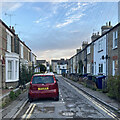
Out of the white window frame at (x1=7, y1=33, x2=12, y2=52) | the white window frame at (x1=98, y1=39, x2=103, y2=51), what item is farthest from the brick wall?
the white window frame at (x1=7, y1=33, x2=12, y2=52)

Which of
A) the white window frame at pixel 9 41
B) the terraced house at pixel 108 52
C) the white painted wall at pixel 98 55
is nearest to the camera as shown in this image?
the terraced house at pixel 108 52

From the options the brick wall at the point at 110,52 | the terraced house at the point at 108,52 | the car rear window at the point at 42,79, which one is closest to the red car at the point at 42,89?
the car rear window at the point at 42,79

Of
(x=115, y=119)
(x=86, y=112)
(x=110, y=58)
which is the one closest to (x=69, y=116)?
(x=86, y=112)

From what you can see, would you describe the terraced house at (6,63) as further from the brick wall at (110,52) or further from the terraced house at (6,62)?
the brick wall at (110,52)

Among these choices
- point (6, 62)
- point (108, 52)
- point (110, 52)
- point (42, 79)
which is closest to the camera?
point (42, 79)

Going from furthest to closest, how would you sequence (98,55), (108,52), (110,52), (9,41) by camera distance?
(98,55)
(9,41)
(108,52)
(110,52)

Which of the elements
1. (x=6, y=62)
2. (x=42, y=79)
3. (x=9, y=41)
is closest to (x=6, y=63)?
(x=6, y=62)

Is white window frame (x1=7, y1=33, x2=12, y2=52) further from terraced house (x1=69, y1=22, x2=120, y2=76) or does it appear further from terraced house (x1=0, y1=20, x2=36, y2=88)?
terraced house (x1=69, y1=22, x2=120, y2=76)

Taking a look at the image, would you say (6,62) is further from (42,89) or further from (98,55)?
(98,55)

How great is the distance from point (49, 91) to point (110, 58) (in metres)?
8.89

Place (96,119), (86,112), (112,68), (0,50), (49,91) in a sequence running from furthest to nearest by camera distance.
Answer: (112,68) → (0,50) → (49,91) → (86,112) → (96,119)

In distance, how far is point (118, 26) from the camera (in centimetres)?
1333

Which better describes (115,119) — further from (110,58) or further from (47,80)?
(110,58)

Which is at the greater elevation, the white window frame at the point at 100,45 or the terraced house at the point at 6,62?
the white window frame at the point at 100,45
